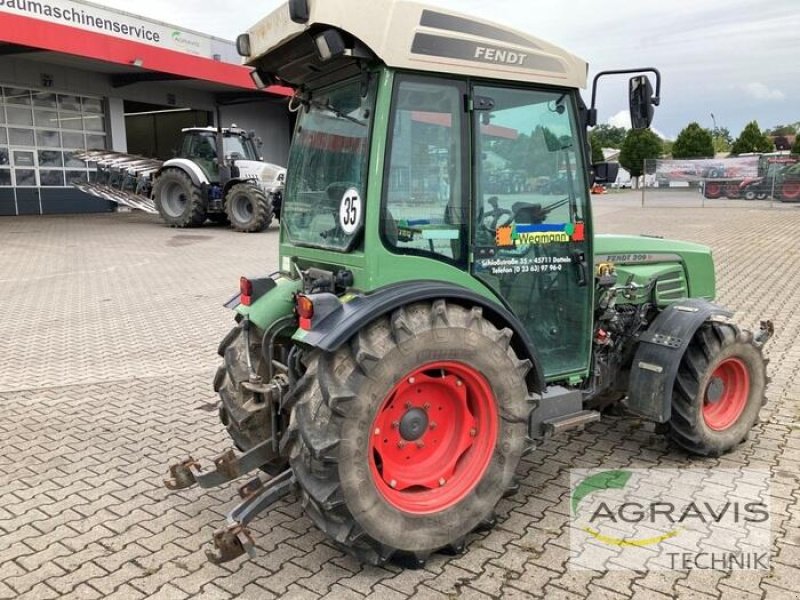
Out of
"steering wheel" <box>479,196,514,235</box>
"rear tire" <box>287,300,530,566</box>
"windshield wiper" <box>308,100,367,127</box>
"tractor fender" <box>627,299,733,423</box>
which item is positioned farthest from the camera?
"tractor fender" <box>627,299,733,423</box>

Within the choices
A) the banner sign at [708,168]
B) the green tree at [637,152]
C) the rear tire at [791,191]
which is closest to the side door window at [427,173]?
the rear tire at [791,191]

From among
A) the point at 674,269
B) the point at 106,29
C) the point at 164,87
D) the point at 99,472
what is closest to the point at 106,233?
the point at 106,29

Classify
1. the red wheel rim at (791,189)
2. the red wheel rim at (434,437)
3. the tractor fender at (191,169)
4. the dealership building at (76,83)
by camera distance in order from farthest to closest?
the red wheel rim at (791,189), the dealership building at (76,83), the tractor fender at (191,169), the red wheel rim at (434,437)

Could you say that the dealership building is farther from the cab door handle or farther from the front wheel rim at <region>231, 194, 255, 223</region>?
the cab door handle

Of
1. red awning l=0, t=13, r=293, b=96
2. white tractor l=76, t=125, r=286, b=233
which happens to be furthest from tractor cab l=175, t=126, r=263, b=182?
red awning l=0, t=13, r=293, b=96

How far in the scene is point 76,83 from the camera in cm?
2138

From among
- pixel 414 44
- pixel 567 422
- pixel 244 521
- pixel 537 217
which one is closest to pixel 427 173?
pixel 414 44

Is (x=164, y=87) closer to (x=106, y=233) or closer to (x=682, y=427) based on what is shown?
(x=106, y=233)

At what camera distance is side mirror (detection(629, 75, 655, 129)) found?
3.46 metres

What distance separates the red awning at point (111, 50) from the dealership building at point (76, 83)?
26 mm

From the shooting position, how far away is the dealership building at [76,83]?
59.5ft

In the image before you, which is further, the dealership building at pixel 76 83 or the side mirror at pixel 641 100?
the dealership building at pixel 76 83

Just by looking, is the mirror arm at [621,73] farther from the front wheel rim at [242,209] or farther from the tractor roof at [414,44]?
the front wheel rim at [242,209]

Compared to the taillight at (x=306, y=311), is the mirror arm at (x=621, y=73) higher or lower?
higher
